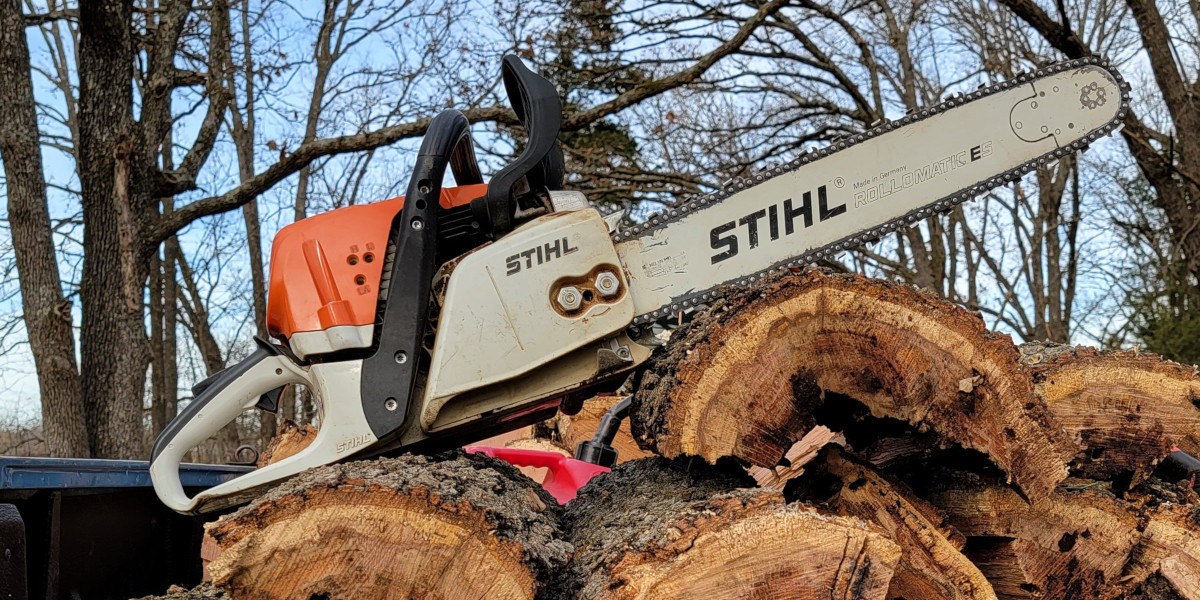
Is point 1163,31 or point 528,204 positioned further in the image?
point 1163,31

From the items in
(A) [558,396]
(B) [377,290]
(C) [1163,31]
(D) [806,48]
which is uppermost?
(D) [806,48]

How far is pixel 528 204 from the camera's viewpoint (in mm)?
2324

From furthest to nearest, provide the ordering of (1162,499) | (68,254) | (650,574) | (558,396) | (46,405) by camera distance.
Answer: (68,254)
(46,405)
(1162,499)
(558,396)
(650,574)

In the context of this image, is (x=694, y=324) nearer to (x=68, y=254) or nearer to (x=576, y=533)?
(x=576, y=533)

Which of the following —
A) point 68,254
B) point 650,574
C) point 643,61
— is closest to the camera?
point 650,574

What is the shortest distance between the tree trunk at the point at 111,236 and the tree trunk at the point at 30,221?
0.12 m

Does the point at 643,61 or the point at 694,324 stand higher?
the point at 643,61

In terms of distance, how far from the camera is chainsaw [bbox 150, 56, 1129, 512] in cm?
220

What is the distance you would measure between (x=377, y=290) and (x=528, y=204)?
0.43m

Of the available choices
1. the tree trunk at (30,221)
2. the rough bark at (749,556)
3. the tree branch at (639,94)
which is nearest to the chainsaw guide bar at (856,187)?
the rough bark at (749,556)

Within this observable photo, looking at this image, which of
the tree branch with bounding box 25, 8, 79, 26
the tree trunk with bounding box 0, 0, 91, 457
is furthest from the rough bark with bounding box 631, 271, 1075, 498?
the tree branch with bounding box 25, 8, 79, 26

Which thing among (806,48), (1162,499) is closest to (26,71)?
(1162,499)

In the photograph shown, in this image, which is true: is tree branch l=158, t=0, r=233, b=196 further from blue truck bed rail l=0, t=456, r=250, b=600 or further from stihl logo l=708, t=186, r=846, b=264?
stihl logo l=708, t=186, r=846, b=264

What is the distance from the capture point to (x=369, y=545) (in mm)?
1807
